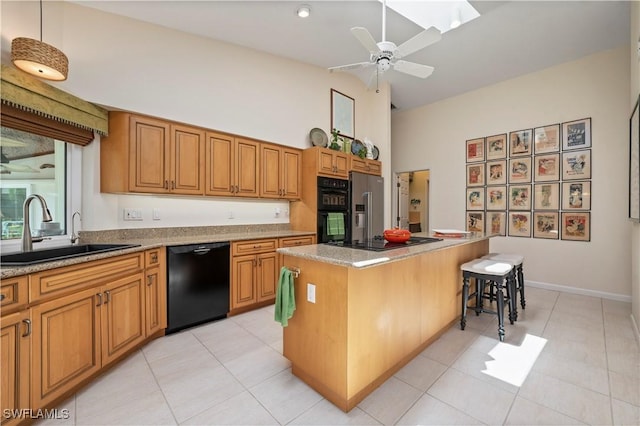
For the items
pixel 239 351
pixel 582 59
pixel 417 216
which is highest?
pixel 582 59

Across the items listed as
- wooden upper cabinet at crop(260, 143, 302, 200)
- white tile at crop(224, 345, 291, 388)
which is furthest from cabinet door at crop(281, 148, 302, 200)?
white tile at crop(224, 345, 291, 388)

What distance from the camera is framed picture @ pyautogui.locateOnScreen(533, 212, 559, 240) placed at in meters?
4.04

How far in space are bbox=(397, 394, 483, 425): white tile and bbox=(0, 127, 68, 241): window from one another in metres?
3.03

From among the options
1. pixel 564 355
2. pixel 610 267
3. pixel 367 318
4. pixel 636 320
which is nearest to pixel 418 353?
pixel 367 318

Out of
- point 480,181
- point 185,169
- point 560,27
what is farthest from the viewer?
point 480,181

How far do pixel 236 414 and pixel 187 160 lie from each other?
96.9 inches

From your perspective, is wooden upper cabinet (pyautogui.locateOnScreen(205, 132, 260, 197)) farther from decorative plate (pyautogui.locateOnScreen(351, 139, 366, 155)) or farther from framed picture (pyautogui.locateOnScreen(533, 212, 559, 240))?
framed picture (pyautogui.locateOnScreen(533, 212, 559, 240))

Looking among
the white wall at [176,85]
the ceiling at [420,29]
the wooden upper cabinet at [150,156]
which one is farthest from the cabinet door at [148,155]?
the ceiling at [420,29]

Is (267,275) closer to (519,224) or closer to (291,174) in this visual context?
(291,174)

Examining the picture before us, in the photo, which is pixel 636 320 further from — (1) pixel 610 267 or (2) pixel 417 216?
(2) pixel 417 216

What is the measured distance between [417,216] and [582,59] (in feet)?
14.1

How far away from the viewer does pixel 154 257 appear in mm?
2434

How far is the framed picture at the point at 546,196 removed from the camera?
402 cm

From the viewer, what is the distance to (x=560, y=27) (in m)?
3.21
